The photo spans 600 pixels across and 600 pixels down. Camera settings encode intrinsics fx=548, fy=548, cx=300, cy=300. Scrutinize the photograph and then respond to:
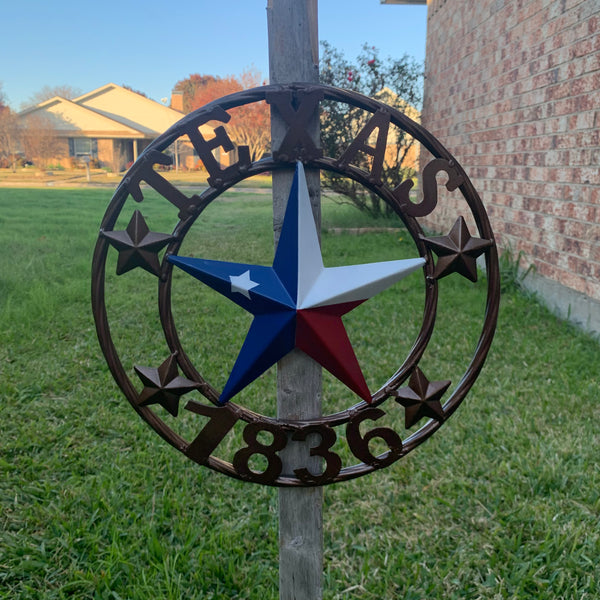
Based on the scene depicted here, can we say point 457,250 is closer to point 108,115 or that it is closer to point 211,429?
point 211,429

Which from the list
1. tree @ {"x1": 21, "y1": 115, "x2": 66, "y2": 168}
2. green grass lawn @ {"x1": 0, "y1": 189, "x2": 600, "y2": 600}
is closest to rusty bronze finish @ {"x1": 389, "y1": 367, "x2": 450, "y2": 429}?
green grass lawn @ {"x1": 0, "y1": 189, "x2": 600, "y2": 600}

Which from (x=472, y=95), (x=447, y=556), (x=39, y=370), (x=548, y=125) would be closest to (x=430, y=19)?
(x=472, y=95)

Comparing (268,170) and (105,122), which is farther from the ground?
(105,122)

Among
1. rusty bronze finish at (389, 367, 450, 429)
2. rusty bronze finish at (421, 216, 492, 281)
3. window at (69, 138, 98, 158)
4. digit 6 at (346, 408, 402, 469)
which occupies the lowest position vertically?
digit 6 at (346, 408, 402, 469)

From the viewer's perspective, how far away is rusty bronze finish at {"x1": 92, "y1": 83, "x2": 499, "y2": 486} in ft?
3.92

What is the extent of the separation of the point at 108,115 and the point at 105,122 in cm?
161

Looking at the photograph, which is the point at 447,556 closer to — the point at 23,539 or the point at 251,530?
the point at 251,530

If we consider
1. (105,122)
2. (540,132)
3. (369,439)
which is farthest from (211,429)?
(105,122)

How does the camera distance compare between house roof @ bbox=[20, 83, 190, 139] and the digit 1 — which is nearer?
the digit 1

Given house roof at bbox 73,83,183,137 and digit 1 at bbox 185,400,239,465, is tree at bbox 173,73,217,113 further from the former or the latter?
digit 1 at bbox 185,400,239,465

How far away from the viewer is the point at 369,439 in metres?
1.28

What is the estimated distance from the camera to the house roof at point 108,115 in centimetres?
2602

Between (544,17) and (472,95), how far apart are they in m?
1.56

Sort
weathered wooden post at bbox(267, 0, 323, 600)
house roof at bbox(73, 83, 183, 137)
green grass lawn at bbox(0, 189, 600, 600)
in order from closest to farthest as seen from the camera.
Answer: weathered wooden post at bbox(267, 0, 323, 600) < green grass lawn at bbox(0, 189, 600, 600) < house roof at bbox(73, 83, 183, 137)
